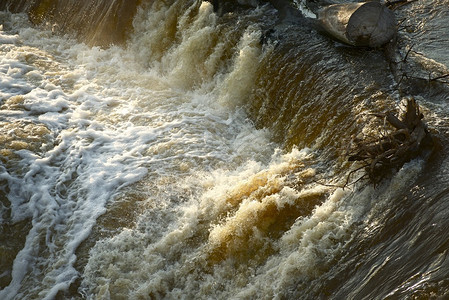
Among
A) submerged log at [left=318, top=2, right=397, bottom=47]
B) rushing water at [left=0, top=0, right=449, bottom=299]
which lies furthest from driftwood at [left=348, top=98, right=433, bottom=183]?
submerged log at [left=318, top=2, right=397, bottom=47]

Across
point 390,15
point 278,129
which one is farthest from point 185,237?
point 390,15

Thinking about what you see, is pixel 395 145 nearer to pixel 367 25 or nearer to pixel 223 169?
pixel 223 169

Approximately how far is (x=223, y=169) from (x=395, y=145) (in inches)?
92.0

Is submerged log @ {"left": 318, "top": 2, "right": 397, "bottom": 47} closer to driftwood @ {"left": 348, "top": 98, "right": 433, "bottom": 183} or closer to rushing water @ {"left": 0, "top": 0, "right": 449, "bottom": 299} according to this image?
rushing water @ {"left": 0, "top": 0, "right": 449, "bottom": 299}

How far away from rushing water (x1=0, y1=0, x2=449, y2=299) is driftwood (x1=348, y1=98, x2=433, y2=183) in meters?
0.11

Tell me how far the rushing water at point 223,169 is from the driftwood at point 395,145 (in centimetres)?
11

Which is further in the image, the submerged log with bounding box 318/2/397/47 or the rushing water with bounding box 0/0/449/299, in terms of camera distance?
the submerged log with bounding box 318/2/397/47

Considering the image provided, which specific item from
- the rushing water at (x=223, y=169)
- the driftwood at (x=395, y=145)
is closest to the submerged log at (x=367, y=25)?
the rushing water at (x=223, y=169)

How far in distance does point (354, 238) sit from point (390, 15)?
386cm

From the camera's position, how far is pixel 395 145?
16.5ft

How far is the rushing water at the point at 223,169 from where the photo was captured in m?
4.55

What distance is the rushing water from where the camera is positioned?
179 inches

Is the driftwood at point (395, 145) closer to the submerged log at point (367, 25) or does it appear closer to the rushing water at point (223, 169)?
the rushing water at point (223, 169)

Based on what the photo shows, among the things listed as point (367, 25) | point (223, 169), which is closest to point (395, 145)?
point (223, 169)
